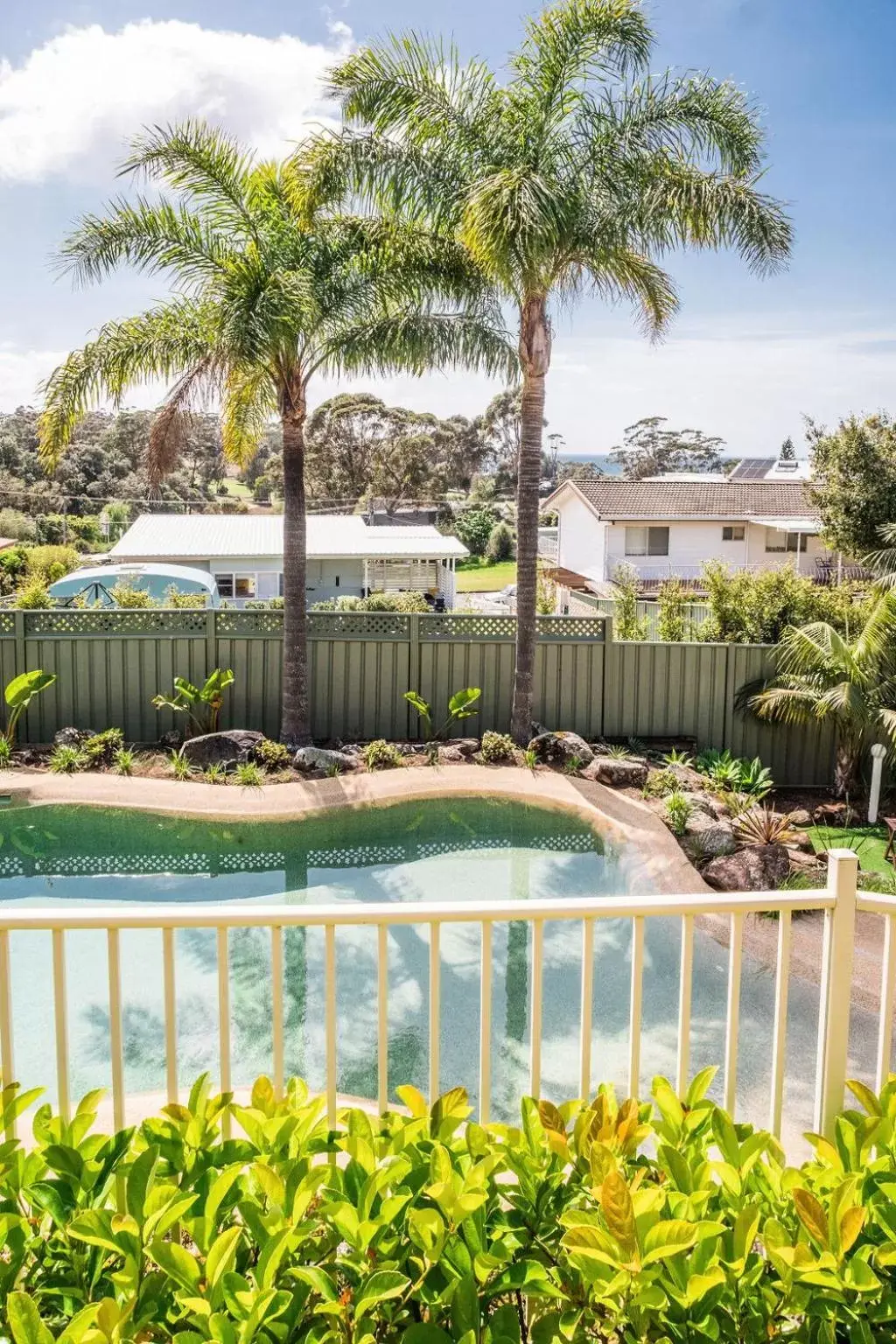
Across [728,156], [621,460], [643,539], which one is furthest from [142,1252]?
[621,460]

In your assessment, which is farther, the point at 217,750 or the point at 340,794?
the point at 217,750

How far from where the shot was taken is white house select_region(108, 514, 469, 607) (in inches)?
728

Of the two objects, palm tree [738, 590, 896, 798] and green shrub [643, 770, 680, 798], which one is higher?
palm tree [738, 590, 896, 798]

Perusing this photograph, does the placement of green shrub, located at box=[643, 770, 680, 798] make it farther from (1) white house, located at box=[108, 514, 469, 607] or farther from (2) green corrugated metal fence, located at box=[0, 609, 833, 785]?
(1) white house, located at box=[108, 514, 469, 607]

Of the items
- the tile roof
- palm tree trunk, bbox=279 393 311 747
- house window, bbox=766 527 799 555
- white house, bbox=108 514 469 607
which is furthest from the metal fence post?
house window, bbox=766 527 799 555

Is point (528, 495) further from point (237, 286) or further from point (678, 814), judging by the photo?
point (678, 814)

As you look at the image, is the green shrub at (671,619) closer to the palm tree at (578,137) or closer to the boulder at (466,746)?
the boulder at (466,746)

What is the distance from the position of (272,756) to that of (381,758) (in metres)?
1.05

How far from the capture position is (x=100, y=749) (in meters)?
9.69

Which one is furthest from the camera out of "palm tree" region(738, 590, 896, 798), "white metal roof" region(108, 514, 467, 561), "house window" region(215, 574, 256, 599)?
"house window" region(215, 574, 256, 599)

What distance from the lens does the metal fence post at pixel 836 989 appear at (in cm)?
231

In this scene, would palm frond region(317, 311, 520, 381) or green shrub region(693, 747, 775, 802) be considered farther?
palm frond region(317, 311, 520, 381)

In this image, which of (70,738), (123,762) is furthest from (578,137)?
(70,738)

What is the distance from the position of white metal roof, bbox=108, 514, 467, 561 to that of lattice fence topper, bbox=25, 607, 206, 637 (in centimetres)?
706
